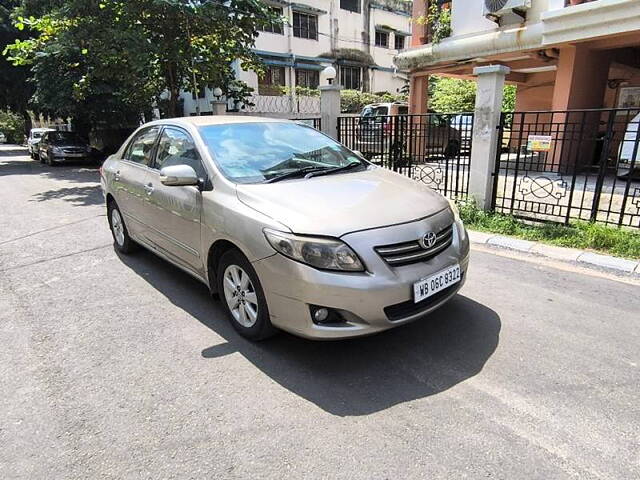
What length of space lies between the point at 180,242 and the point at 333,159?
159 centimetres

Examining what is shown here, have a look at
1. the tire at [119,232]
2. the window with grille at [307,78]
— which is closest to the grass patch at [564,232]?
the tire at [119,232]

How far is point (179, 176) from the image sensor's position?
3389mm

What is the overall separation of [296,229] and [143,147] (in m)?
2.86

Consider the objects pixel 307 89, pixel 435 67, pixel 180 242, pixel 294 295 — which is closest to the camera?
pixel 294 295

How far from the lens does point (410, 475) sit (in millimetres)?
2086

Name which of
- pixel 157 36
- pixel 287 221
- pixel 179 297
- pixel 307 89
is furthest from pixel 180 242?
pixel 307 89

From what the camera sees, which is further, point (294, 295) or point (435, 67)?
point (435, 67)

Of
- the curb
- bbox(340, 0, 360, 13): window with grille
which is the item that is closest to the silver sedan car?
the curb

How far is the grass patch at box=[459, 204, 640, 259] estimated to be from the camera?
200 inches

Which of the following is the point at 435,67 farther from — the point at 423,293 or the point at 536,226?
the point at 423,293

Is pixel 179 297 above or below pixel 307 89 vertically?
below

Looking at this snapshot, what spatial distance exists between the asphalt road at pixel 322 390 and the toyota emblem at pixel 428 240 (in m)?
0.79

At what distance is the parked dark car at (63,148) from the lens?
1830 centimetres

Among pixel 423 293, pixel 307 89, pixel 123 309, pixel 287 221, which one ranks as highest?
pixel 307 89
